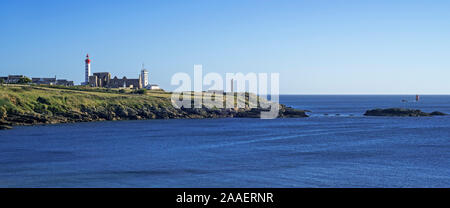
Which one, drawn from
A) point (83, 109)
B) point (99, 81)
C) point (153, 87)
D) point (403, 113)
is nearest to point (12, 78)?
point (99, 81)

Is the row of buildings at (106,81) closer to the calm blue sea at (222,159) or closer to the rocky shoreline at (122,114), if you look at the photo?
the rocky shoreline at (122,114)

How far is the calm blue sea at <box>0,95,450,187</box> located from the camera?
28.4m

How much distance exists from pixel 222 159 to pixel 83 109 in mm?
56299

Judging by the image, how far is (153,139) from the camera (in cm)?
5456

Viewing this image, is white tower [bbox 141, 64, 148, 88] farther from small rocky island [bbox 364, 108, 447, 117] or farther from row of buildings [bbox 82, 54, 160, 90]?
small rocky island [bbox 364, 108, 447, 117]

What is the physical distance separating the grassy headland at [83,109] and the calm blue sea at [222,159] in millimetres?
16062

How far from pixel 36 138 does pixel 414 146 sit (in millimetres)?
43713
